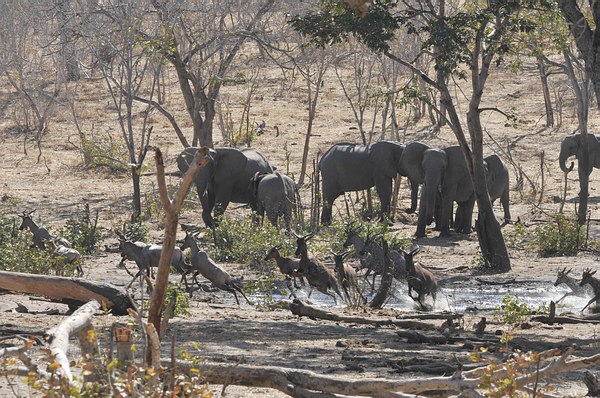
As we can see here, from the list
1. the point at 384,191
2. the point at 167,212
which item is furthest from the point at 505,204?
the point at 167,212

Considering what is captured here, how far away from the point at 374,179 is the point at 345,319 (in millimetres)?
10773

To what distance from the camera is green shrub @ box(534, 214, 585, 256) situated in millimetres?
16094

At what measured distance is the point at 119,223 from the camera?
737 inches

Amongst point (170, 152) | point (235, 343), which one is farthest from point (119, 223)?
point (235, 343)

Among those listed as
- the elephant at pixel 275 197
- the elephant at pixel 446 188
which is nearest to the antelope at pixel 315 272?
the elephant at pixel 275 197

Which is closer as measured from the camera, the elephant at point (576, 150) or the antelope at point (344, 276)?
the antelope at point (344, 276)

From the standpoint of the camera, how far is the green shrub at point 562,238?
634 inches

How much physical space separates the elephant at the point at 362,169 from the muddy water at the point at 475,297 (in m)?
6.36

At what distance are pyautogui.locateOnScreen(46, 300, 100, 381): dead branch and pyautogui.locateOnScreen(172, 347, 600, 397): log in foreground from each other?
49cm

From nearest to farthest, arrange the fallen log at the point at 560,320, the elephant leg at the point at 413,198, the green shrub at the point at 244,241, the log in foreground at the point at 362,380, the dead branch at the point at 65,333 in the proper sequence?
the dead branch at the point at 65,333
the log in foreground at the point at 362,380
the fallen log at the point at 560,320
the green shrub at the point at 244,241
the elephant leg at the point at 413,198

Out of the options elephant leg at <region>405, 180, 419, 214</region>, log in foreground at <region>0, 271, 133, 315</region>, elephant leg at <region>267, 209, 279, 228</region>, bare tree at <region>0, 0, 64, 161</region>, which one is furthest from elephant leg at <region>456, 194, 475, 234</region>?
log in foreground at <region>0, 271, 133, 315</region>

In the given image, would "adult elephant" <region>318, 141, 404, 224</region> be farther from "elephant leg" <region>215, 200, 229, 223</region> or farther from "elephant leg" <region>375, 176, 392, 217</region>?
"elephant leg" <region>215, 200, 229, 223</region>

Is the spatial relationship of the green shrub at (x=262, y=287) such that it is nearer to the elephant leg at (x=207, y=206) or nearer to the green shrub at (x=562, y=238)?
the green shrub at (x=562, y=238)

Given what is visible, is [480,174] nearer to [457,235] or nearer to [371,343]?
[457,235]
